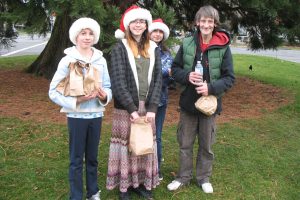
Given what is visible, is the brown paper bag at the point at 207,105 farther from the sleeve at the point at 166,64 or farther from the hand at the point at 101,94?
the hand at the point at 101,94

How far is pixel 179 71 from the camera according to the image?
→ 3.93 meters

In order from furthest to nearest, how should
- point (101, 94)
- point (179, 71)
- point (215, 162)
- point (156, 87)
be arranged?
point (215, 162), point (179, 71), point (156, 87), point (101, 94)

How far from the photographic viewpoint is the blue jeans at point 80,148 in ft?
11.4

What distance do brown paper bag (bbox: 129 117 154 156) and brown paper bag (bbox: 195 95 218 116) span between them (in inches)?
21.4

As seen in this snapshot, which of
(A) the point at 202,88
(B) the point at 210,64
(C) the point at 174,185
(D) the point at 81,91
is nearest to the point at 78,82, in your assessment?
(D) the point at 81,91

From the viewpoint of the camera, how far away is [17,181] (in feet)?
14.1

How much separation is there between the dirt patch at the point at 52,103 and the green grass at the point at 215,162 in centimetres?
41

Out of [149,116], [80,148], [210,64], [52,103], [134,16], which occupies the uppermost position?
[134,16]

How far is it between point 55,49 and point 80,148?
659 cm

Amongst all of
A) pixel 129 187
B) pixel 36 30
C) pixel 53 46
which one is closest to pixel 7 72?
pixel 53 46

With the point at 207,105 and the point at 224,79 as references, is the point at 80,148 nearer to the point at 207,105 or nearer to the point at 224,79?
the point at 207,105

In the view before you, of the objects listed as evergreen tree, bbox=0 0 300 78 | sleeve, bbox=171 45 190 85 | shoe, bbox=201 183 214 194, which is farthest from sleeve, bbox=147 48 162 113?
evergreen tree, bbox=0 0 300 78

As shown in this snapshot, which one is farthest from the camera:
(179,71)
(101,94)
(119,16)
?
(119,16)

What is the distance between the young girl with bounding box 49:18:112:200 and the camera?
11.0ft
